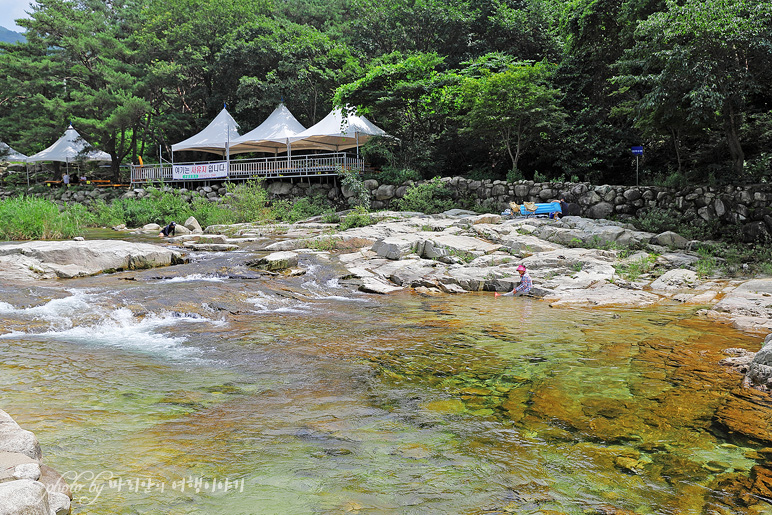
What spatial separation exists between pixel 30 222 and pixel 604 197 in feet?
59.7

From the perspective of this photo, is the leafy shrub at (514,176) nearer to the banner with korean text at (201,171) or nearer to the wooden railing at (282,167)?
the wooden railing at (282,167)

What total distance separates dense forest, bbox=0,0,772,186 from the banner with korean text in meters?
4.54

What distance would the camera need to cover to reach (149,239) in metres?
17.3

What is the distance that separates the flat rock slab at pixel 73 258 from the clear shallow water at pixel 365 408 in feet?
6.04

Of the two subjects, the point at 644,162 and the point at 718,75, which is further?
the point at 644,162

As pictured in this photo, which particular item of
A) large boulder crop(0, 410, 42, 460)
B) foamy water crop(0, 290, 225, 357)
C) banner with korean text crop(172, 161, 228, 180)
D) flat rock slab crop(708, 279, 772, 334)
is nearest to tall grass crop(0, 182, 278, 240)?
banner with korean text crop(172, 161, 228, 180)

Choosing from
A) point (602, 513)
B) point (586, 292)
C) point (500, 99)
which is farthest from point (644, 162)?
point (602, 513)

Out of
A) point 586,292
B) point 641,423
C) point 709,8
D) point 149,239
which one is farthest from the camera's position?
point 149,239

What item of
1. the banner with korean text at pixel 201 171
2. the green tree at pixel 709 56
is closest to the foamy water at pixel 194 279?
the green tree at pixel 709 56

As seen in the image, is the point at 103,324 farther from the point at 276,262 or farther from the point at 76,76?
the point at 76,76

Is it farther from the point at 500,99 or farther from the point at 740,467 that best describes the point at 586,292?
the point at 500,99

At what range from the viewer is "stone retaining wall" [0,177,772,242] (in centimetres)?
1469

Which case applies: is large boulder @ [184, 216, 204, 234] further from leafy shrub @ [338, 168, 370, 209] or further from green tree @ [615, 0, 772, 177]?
green tree @ [615, 0, 772, 177]

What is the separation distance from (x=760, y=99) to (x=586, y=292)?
12.8 m
